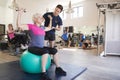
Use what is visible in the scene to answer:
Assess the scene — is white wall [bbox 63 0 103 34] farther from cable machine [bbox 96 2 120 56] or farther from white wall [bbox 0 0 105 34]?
cable machine [bbox 96 2 120 56]

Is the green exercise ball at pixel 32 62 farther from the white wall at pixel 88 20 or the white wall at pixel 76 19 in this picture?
the white wall at pixel 88 20

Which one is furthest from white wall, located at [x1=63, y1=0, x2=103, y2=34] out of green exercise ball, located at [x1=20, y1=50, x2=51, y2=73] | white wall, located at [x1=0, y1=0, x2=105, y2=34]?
green exercise ball, located at [x1=20, y1=50, x2=51, y2=73]

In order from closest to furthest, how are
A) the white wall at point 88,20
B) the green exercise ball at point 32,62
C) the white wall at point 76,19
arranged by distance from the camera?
the green exercise ball at point 32,62, the white wall at point 76,19, the white wall at point 88,20

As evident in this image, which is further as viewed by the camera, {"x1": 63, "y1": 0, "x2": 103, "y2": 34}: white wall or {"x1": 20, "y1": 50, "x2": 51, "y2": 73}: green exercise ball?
{"x1": 63, "y1": 0, "x2": 103, "y2": 34}: white wall

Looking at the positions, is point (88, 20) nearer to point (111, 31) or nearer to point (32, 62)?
point (111, 31)

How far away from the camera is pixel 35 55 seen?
2.79 m

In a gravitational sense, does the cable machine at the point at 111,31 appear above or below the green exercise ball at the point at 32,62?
above

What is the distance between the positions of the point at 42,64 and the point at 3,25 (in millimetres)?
9686

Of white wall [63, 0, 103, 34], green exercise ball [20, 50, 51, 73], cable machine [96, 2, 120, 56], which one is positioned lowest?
green exercise ball [20, 50, 51, 73]

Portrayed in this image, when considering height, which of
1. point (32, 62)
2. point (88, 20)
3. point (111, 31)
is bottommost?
point (32, 62)

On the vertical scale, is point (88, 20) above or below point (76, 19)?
below

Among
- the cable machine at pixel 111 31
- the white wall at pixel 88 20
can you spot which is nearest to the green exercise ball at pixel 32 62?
the cable machine at pixel 111 31

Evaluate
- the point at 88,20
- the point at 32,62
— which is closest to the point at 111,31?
the point at 32,62

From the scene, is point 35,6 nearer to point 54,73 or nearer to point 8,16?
point 8,16
